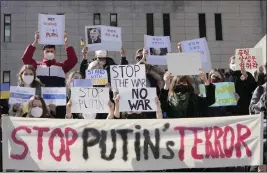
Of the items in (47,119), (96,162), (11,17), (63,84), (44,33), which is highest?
(11,17)

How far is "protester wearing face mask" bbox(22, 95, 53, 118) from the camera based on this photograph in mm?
7084

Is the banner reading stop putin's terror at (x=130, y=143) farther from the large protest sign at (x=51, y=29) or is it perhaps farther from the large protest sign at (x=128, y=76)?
the large protest sign at (x=51, y=29)

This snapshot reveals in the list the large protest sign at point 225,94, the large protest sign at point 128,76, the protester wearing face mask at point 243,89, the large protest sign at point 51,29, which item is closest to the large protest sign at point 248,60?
the protester wearing face mask at point 243,89

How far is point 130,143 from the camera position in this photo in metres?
6.89

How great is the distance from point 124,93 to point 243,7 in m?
23.4

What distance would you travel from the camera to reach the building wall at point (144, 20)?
92.6 feet

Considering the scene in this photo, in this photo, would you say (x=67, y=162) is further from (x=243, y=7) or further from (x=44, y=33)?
(x=243, y=7)

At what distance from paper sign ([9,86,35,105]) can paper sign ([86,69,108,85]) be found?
42.2 inches

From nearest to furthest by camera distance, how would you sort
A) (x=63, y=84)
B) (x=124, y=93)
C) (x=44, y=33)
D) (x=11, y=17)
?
(x=124, y=93), (x=63, y=84), (x=44, y=33), (x=11, y=17)

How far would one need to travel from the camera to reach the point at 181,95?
7.39 m

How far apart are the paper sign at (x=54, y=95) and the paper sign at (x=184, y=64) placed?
1600mm

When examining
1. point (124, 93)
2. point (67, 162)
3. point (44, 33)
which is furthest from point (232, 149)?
point (44, 33)

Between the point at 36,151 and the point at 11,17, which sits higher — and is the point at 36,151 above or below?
below

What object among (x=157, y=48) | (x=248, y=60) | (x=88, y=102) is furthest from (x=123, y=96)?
(x=248, y=60)
